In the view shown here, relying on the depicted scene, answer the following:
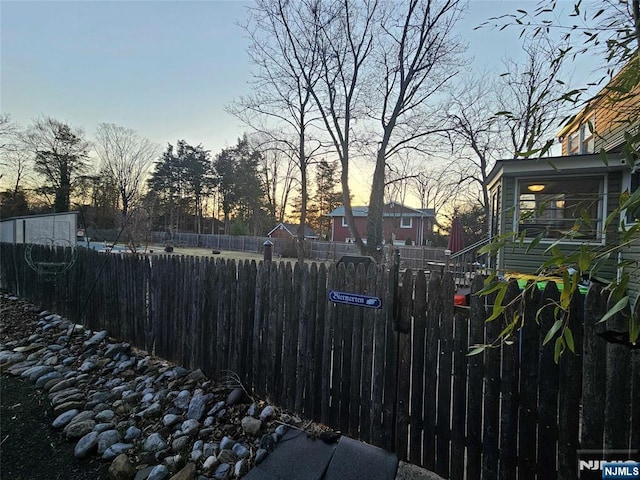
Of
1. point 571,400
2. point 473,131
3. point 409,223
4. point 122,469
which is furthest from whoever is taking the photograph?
point 409,223

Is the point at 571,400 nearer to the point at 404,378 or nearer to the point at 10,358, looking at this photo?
the point at 404,378

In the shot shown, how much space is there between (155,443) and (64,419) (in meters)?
1.02

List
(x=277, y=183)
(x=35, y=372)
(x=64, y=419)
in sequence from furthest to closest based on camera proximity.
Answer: (x=277, y=183) → (x=35, y=372) → (x=64, y=419)

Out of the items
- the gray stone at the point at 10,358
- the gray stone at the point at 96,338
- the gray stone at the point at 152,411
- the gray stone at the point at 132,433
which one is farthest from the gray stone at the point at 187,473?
the gray stone at the point at 10,358

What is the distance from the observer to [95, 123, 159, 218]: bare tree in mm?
26083

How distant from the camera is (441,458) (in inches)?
77.7

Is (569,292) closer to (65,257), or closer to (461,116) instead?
(65,257)

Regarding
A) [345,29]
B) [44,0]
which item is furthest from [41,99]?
[345,29]

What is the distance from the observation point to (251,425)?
2.50 metres

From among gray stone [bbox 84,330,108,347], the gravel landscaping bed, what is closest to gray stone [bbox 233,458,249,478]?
the gravel landscaping bed

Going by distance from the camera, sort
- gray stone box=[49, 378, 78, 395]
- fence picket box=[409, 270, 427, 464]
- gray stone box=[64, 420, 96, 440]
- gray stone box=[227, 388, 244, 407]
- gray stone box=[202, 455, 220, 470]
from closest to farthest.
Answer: fence picket box=[409, 270, 427, 464]
gray stone box=[202, 455, 220, 470]
gray stone box=[64, 420, 96, 440]
gray stone box=[227, 388, 244, 407]
gray stone box=[49, 378, 78, 395]

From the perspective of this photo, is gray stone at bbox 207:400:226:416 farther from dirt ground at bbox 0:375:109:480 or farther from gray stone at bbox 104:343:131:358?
gray stone at bbox 104:343:131:358

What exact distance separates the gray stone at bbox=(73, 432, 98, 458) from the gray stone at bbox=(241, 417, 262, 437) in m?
1.14

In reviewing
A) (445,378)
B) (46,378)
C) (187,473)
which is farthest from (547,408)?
(46,378)
